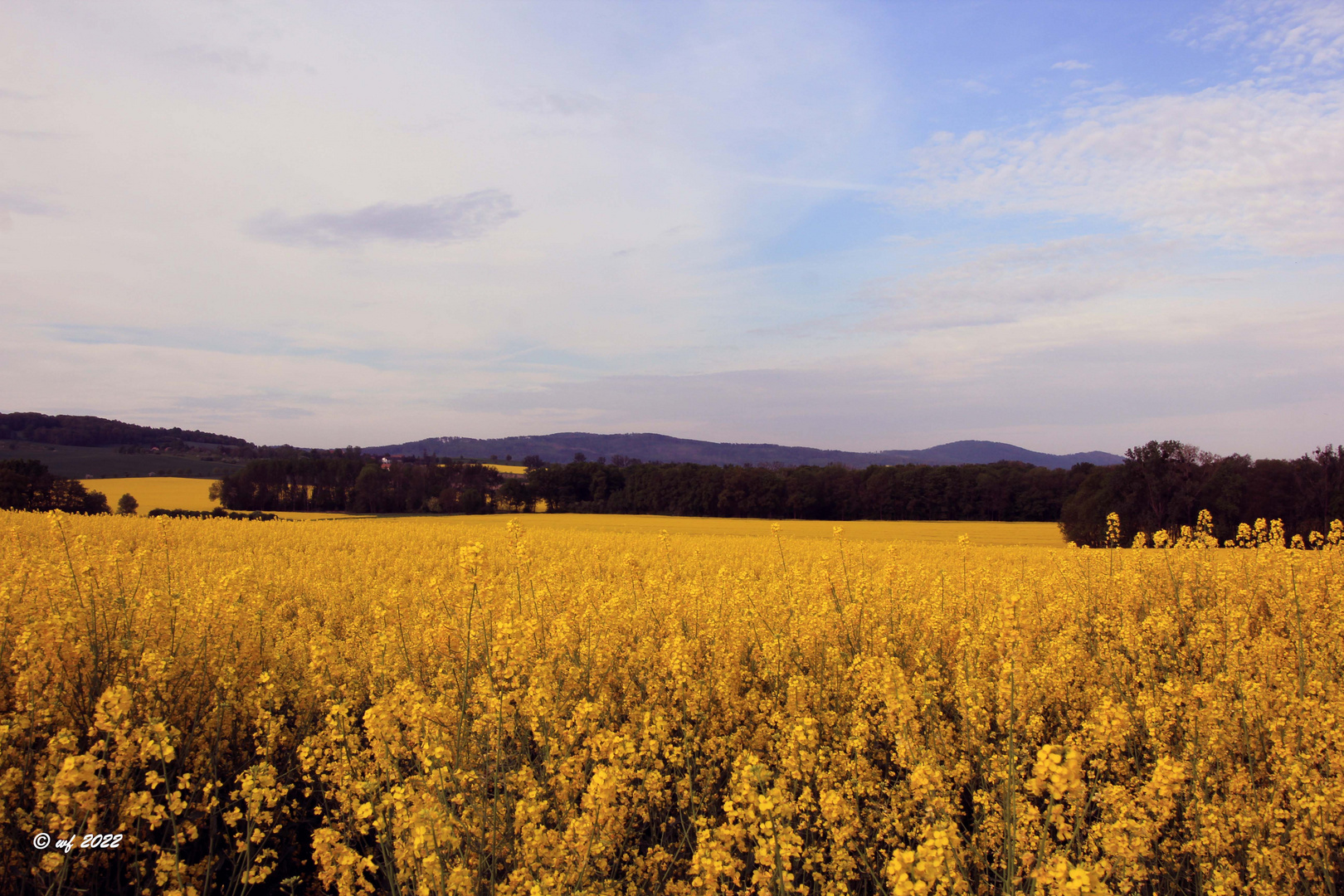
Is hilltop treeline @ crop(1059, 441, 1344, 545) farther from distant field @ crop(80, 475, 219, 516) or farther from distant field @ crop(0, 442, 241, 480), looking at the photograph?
distant field @ crop(0, 442, 241, 480)

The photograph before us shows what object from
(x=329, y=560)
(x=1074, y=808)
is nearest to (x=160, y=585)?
(x=329, y=560)

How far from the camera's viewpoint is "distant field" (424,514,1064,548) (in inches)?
1228

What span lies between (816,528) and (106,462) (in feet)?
216

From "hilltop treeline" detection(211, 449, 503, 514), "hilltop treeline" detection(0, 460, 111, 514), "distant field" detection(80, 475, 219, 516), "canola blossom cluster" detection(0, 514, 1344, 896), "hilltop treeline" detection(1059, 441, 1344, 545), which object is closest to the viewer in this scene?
"canola blossom cluster" detection(0, 514, 1344, 896)

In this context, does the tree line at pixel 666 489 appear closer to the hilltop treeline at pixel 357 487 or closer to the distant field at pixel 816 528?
the hilltop treeline at pixel 357 487

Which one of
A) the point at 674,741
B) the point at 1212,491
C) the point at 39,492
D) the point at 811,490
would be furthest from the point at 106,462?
the point at 1212,491

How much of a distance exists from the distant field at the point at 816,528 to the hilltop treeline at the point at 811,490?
4.35 metres

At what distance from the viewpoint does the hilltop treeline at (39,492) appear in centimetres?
3662

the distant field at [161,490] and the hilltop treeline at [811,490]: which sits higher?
the hilltop treeline at [811,490]

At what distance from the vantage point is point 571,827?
103 inches

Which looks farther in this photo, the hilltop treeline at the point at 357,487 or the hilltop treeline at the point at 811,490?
the hilltop treeline at the point at 357,487

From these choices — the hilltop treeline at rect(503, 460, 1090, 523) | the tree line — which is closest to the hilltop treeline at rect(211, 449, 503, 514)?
the tree line

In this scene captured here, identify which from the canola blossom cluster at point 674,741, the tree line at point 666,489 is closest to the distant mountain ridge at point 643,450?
the tree line at point 666,489

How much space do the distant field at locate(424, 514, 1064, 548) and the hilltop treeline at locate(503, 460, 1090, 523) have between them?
4354mm
